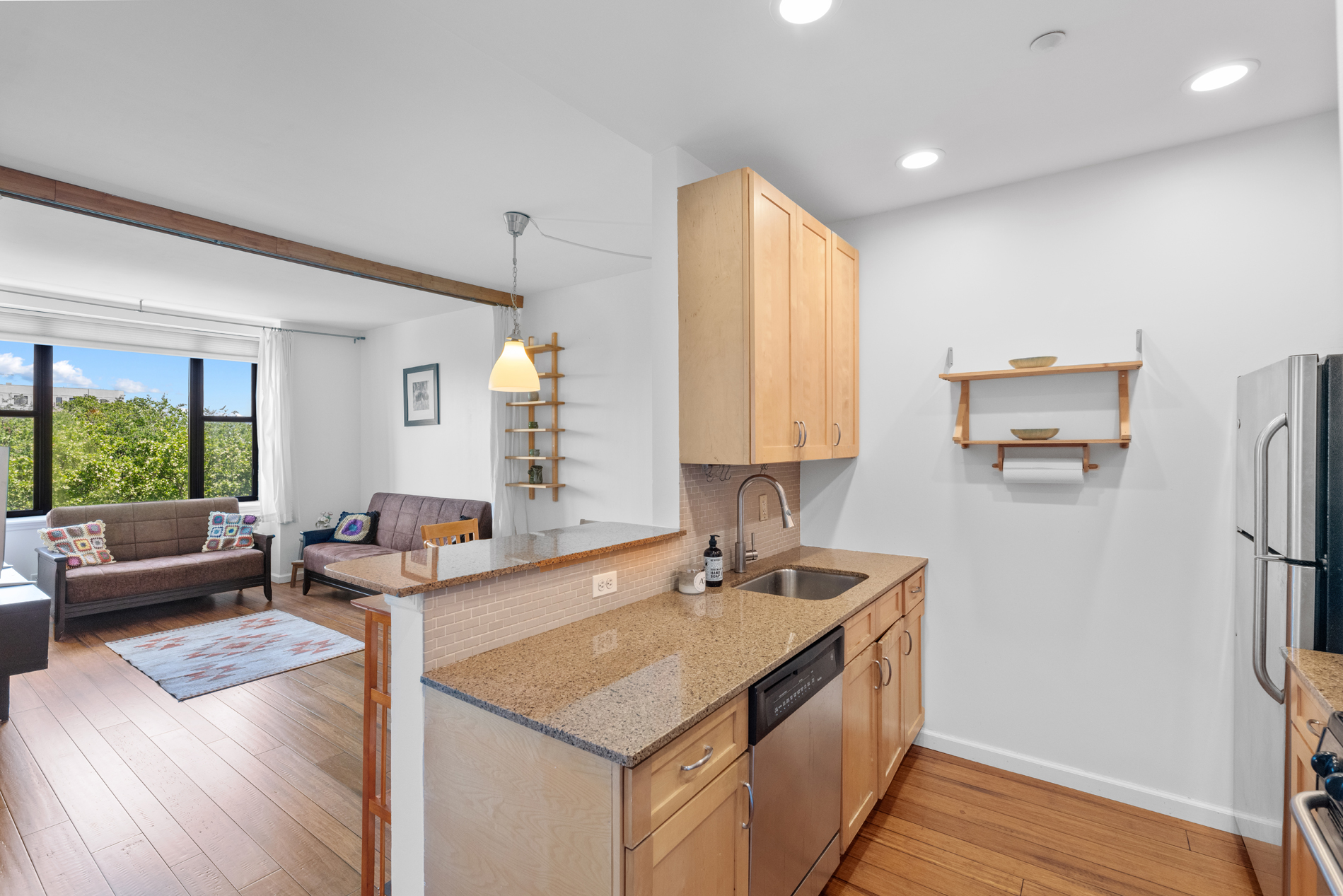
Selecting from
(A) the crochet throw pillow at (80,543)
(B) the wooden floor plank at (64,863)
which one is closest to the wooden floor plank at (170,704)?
(B) the wooden floor plank at (64,863)

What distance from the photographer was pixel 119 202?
3.05 meters

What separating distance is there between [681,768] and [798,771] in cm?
58

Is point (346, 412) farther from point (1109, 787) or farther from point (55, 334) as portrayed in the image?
point (1109, 787)

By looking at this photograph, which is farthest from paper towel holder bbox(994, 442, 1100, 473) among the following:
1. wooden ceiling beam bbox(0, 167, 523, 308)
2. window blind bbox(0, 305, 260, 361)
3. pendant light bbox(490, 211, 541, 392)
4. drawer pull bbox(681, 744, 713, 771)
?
window blind bbox(0, 305, 260, 361)

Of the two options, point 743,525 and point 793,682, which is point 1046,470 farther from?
point 793,682

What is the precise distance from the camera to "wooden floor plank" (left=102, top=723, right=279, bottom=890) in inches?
80.4

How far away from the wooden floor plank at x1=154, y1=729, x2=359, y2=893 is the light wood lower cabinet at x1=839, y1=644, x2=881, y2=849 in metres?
1.61

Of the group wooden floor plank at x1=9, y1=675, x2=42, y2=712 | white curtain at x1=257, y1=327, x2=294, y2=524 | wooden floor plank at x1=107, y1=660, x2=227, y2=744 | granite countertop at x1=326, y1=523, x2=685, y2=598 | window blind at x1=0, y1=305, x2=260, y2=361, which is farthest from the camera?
white curtain at x1=257, y1=327, x2=294, y2=524

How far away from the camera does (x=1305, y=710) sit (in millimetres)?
1427

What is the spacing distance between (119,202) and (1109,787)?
17.1ft

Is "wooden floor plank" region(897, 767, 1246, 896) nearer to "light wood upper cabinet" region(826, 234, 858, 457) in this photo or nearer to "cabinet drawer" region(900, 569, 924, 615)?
"cabinet drawer" region(900, 569, 924, 615)

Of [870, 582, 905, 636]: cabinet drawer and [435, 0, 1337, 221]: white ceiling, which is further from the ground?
[435, 0, 1337, 221]: white ceiling

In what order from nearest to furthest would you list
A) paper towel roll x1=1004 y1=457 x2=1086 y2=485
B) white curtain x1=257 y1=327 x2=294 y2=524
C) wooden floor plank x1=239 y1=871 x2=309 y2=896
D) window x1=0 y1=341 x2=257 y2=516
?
wooden floor plank x1=239 y1=871 x2=309 y2=896
paper towel roll x1=1004 y1=457 x2=1086 y2=485
window x1=0 y1=341 x2=257 y2=516
white curtain x1=257 y1=327 x2=294 y2=524

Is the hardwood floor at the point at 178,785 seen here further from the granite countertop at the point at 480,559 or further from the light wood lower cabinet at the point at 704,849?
the light wood lower cabinet at the point at 704,849
